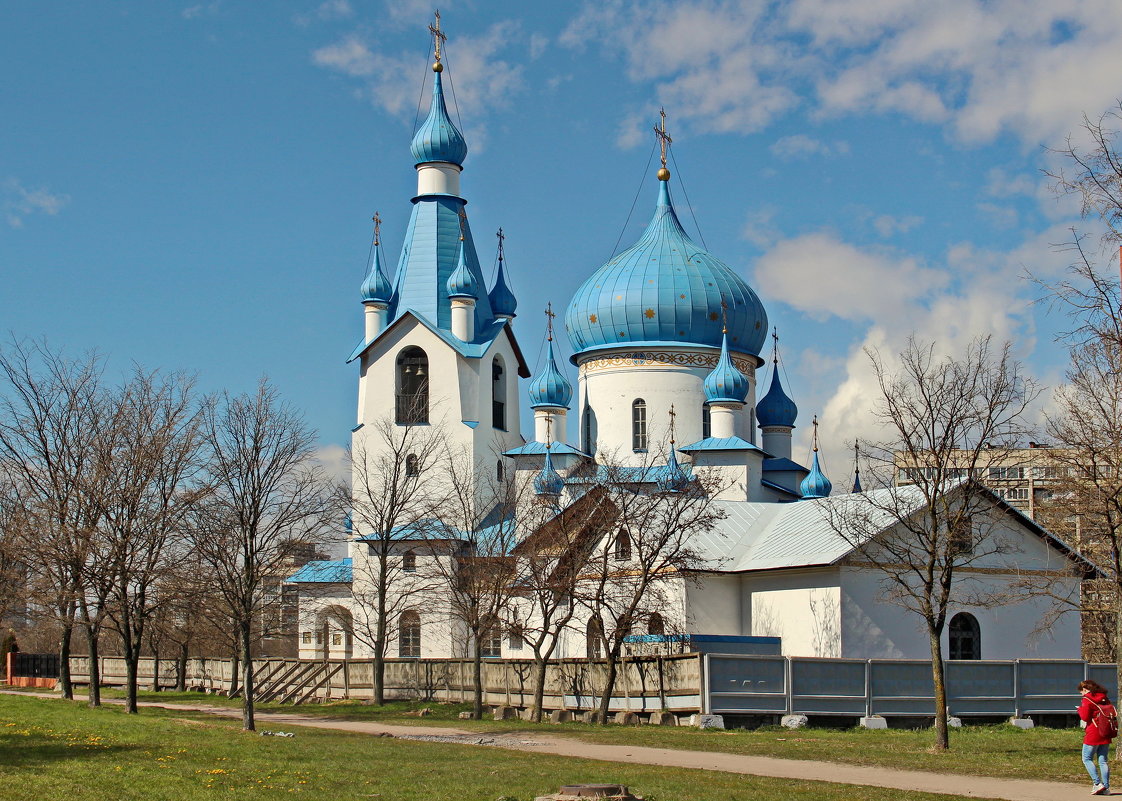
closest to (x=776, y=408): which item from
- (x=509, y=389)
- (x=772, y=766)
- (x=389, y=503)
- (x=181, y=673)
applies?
(x=509, y=389)

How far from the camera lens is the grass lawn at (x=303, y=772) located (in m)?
13.3

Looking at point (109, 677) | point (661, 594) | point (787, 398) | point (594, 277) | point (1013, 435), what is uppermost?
point (594, 277)

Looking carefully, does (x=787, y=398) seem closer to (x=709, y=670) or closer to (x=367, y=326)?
(x=367, y=326)

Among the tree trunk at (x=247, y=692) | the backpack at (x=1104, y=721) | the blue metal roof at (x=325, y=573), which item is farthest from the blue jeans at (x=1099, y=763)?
the blue metal roof at (x=325, y=573)

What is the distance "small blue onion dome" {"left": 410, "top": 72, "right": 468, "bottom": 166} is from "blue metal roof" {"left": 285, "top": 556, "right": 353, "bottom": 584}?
1442 centimetres

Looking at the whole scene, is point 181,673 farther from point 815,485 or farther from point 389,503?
point 815,485

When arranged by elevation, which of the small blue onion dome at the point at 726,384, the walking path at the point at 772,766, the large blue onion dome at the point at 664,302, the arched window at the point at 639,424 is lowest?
the walking path at the point at 772,766

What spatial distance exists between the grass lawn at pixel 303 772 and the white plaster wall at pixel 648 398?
24.2 meters

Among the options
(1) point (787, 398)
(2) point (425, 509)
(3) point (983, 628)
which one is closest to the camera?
(3) point (983, 628)

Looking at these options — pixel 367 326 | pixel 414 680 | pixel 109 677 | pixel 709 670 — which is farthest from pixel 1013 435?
pixel 109 677

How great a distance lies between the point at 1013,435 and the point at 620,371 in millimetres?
25302

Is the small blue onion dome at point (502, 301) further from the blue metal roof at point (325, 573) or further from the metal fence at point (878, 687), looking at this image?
the metal fence at point (878, 687)

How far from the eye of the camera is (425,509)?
136 ft

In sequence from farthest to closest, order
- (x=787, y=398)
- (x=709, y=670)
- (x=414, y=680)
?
(x=787, y=398)
(x=414, y=680)
(x=709, y=670)
